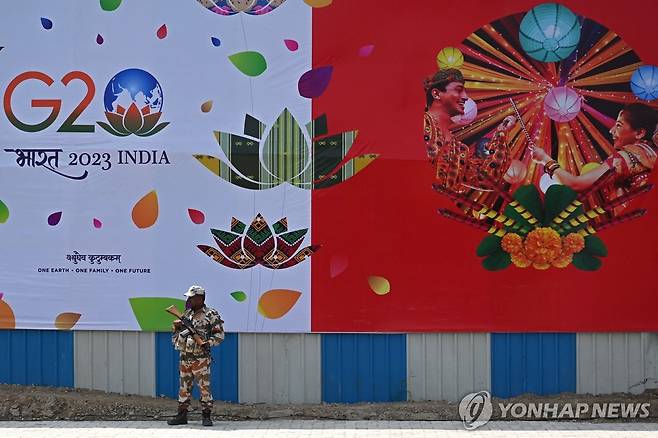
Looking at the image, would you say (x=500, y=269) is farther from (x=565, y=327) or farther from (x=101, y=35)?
(x=101, y=35)

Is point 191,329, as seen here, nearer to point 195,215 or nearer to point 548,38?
point 195,215

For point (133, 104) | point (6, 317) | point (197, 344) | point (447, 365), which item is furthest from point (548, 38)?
point (6, 317)

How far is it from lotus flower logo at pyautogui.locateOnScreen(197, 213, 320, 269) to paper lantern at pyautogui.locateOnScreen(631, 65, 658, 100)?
161 inches

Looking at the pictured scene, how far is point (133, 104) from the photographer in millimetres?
10984

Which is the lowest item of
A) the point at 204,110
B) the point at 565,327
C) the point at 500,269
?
the point at 565,327

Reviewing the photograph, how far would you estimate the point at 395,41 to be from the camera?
11.0 m

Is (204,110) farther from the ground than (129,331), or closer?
farther from the ground

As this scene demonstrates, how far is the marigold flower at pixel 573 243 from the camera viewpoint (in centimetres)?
1095

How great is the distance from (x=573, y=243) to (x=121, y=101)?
5458 mm

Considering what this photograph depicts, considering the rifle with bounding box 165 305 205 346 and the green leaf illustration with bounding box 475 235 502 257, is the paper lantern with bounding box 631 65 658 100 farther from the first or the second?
the rifle with bounding box 165 305 205 346

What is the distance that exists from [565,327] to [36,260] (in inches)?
243

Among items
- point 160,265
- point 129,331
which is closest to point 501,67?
point 160,265

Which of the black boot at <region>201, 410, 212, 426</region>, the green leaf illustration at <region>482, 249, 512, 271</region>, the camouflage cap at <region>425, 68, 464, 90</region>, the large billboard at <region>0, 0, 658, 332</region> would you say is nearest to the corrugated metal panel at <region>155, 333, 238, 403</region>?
the large billboard at <region>0, 0, 658, 332</region>

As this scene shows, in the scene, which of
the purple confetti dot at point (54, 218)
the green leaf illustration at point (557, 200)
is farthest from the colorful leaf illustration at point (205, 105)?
the green leaf illustration at point (557, 200)
